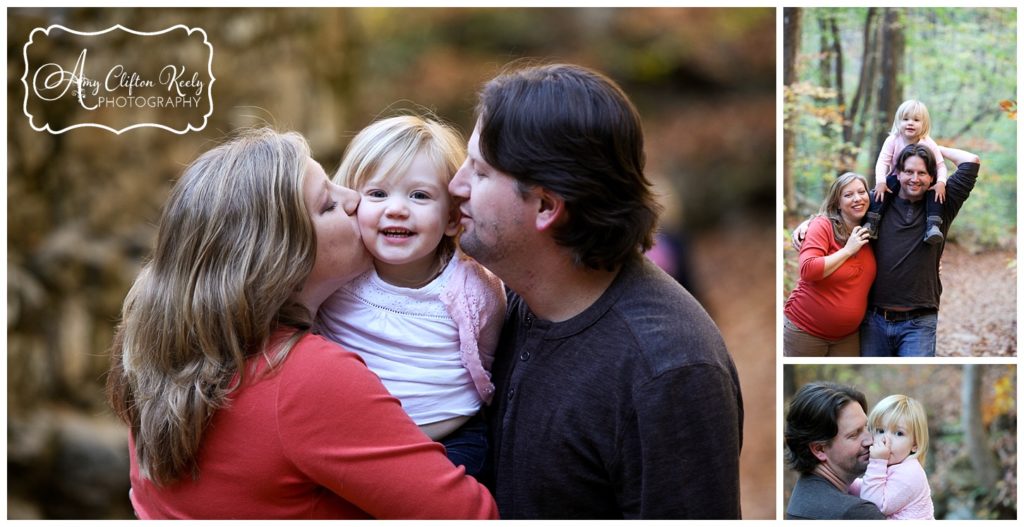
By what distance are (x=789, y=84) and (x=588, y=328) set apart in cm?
112

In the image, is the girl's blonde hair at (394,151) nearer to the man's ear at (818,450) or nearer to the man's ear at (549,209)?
the man's ear at (549,209)

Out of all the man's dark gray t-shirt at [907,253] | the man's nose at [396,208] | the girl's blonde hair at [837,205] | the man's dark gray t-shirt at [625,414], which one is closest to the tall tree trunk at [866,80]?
the girl's blonde hair at [837,205]

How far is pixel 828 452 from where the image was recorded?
2801mm

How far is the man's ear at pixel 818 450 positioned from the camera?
2801 mm

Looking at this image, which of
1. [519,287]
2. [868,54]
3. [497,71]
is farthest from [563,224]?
[868,54]

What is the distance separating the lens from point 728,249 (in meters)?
10.9

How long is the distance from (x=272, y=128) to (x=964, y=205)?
6.25ft

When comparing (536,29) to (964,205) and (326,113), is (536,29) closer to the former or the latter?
(326,113)

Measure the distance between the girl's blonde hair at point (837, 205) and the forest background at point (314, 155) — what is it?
2.20 feet

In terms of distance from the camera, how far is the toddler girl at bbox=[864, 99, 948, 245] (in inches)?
110

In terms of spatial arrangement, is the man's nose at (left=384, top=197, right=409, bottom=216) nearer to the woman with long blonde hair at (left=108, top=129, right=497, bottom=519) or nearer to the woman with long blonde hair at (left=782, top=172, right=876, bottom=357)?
the woman with long blonde hair at (left=108, top=129, right=497, bottom=519)

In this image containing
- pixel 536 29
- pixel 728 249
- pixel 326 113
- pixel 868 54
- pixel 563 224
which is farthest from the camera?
pixel 536 29

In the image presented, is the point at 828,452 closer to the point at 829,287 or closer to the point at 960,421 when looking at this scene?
the point at 829,287

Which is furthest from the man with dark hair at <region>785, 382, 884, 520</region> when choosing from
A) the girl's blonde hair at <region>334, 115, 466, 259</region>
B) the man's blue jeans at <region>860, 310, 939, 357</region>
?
the girl's blonde hair at <region>334, 115, 466, 259</region>
